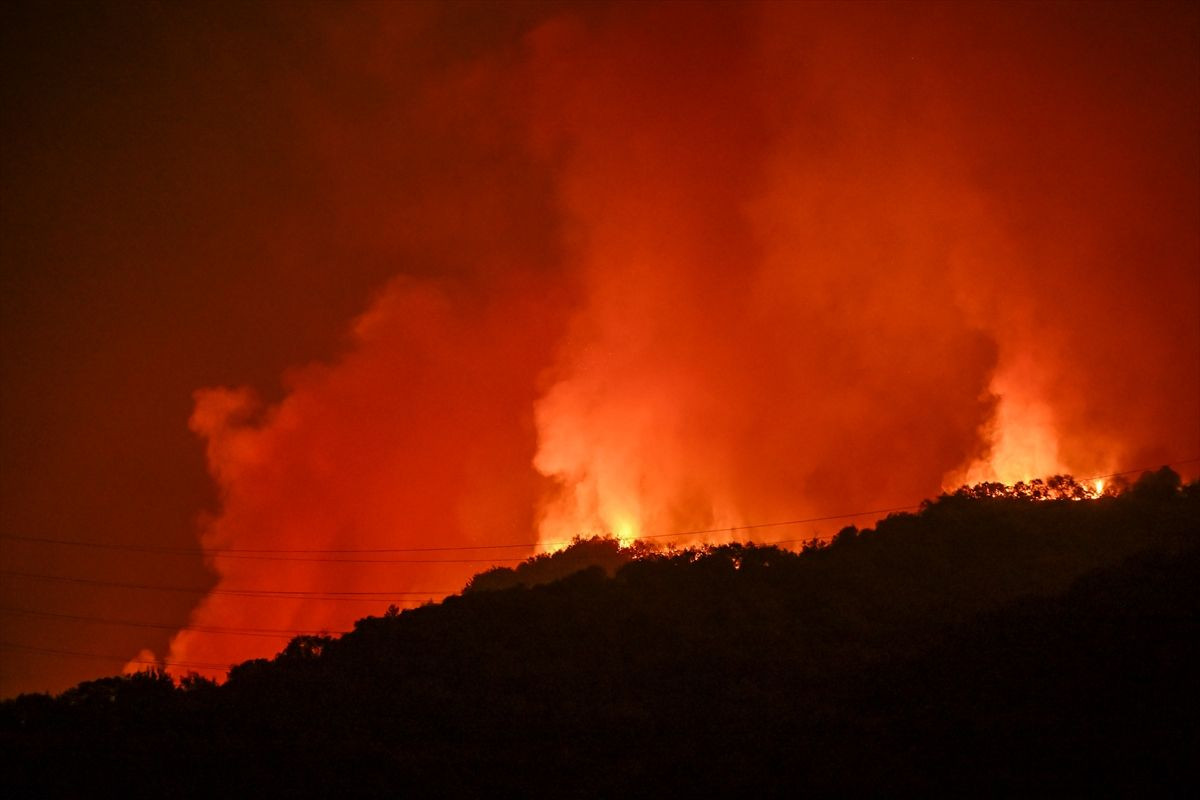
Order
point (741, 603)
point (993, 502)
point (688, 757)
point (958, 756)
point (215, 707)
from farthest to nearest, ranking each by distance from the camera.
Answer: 1. point (993, 502)
2. point (741, 603)
3. point (215, 707)
4. point (688, 757)
5. point (958, 756)

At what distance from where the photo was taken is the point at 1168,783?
16.6 metres

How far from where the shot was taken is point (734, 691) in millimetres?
29125

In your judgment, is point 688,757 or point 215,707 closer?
point 688,757

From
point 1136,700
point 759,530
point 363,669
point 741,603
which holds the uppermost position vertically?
point 759,530

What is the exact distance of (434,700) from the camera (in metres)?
30.0

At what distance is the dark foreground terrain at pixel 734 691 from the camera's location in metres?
20.7

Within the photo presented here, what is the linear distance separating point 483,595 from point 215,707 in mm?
16247

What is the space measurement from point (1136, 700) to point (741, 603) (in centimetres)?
2098

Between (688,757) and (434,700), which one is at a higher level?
(434,700)

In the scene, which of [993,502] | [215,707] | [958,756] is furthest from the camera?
[993,502]

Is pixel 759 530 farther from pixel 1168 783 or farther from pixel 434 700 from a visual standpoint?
pixel 1168 783

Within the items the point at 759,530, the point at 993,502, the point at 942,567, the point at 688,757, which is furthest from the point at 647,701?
the point at 759,530

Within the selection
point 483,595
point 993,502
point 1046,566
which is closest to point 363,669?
point 483,595

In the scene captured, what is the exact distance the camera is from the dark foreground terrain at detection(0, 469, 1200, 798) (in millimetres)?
20719
